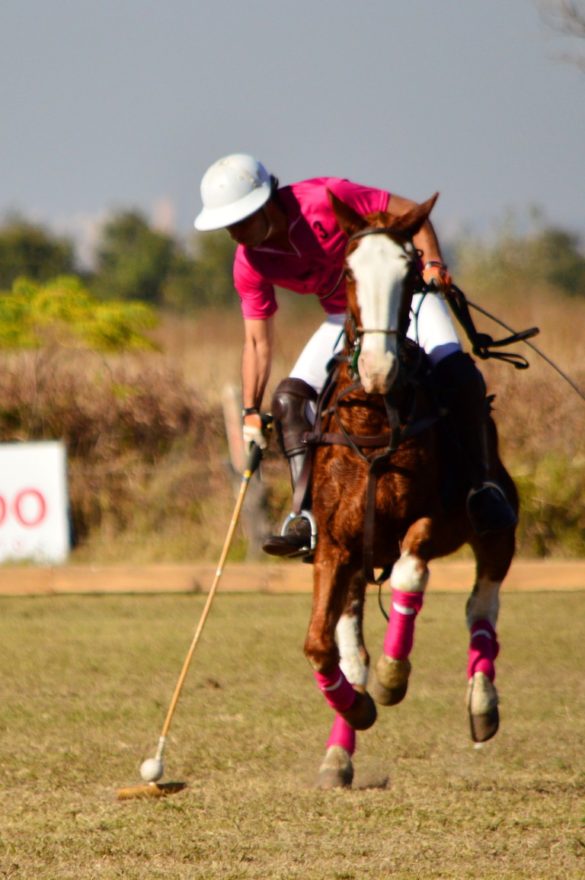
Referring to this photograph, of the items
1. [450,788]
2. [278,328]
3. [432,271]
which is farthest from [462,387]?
[278,328]

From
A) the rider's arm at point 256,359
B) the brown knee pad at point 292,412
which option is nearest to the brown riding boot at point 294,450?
the brown knee pad at point 292,412

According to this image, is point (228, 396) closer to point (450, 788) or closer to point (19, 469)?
point (19, 469)

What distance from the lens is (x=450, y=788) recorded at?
561 centimetres

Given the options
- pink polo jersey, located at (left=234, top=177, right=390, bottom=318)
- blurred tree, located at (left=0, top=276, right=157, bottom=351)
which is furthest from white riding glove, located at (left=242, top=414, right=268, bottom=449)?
blurred tree, located at (left=0, top=276, right=157, bottom=351)

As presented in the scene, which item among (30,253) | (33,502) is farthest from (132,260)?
(33,502)

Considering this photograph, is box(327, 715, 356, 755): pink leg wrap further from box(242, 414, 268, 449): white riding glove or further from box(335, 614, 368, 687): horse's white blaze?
box(242, 414, 268, 449): white riding glove

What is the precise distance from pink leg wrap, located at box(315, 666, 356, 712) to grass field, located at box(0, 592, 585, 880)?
36 centimetres

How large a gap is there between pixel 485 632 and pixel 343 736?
2.36 feet

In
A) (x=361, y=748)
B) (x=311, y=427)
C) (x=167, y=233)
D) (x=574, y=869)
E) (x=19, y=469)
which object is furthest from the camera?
(x=167, y=233)

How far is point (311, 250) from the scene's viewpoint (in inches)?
227

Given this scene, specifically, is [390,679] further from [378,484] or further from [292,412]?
[292,412]

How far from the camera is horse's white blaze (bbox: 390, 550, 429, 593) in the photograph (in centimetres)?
526

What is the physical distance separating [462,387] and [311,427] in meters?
0.62

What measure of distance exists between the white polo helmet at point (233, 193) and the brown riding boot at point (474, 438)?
97 cm
